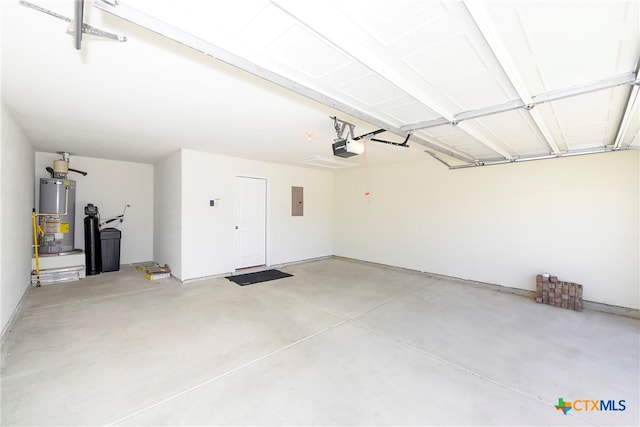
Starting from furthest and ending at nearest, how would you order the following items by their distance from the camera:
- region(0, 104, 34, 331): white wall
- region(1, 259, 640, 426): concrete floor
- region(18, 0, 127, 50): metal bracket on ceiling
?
region(0, 104, 34, 331): white wall → region(1, 259, 640, 426): concrete floor → region(18, 0, 127, 50): metal bracket on ceiling

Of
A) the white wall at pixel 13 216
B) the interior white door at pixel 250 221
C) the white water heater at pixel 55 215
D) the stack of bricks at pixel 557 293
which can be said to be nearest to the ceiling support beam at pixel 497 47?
the stack of bricks at pixel 557 293

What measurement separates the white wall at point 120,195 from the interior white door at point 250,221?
2576 millimetres

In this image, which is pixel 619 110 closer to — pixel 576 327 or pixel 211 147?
pixel 576 327

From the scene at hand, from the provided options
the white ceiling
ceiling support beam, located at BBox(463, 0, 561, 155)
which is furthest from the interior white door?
ceiling support beam, located at BBox(463, 0, 561, 155)

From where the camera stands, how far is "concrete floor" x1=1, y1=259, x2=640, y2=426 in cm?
185

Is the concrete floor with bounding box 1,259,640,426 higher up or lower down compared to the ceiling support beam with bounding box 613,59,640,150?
lower down

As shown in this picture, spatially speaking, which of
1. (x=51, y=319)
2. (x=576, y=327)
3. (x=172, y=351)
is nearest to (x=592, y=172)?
(x=576, y=327)

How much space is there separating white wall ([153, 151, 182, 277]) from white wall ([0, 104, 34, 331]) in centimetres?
202

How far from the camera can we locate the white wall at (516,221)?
3.85 m

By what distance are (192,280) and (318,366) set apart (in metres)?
3.64

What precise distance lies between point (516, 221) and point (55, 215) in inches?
341

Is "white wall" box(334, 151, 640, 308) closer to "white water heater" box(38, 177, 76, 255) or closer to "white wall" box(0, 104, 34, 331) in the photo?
"white wall" box(0, 104, 34, 331)

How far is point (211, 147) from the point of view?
4816mm

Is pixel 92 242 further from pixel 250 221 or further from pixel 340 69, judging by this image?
pixel 340 69
